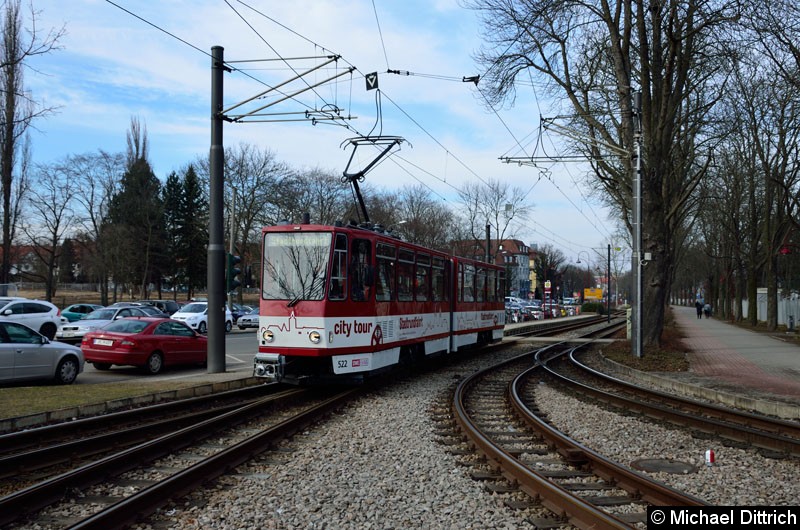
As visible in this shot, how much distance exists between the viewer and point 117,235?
1919 inches

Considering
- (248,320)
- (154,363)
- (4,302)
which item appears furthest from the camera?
(248,320)

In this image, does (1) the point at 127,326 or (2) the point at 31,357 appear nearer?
(2) the point at 31,357

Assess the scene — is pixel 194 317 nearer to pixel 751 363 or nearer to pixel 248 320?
pixel 248 320

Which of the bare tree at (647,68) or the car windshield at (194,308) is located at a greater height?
the bare tree at (647,68)

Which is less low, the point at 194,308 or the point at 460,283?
the point at 460,283

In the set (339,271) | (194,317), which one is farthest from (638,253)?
(194,317)

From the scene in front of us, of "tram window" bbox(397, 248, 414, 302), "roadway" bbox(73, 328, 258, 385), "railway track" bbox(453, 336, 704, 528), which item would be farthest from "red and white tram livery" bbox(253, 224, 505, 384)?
"roadway" bbox(73, 328, 258, 385)

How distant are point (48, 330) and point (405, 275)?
1468cm

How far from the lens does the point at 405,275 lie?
587 inches

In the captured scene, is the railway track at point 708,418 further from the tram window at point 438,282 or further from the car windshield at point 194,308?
the car windshield at point 194,308

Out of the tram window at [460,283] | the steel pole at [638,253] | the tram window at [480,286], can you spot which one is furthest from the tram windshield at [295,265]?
the steel pole at [638,253]

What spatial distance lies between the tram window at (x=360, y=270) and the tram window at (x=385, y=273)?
388mm

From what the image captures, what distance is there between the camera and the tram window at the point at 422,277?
1576 cm

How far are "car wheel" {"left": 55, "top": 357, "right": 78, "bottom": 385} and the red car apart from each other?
1.87 metres
